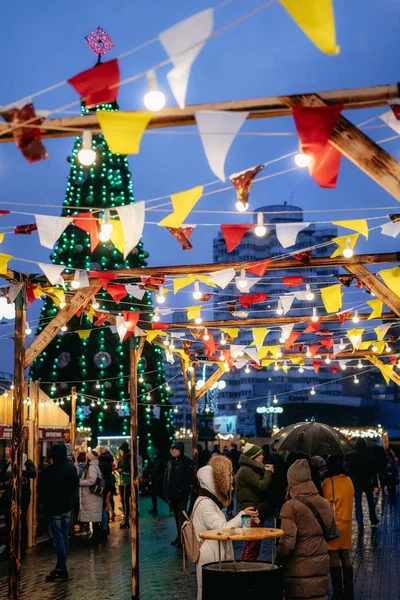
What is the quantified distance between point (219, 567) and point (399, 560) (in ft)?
19.9

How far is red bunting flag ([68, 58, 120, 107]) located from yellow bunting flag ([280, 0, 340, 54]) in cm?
115

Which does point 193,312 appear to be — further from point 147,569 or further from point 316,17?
point 316,17

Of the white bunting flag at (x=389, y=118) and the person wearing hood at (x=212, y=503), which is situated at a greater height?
the white bunting flag at (x=389, y=118)

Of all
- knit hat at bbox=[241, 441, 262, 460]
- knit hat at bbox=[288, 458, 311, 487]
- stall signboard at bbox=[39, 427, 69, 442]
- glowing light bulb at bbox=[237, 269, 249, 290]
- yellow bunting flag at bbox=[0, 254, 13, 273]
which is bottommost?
knit hat at bbox=[288, 458, 311, 487]

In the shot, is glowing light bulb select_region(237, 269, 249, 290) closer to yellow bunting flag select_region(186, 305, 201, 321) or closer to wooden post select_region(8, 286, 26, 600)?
yellow bunting flag select_region(186, 305, 201, 321)

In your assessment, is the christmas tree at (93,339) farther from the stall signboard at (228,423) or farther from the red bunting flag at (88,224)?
the stall signboard at (228,423)

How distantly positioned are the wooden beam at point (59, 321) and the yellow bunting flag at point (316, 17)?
22.5ft

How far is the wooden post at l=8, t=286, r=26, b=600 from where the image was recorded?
838cm

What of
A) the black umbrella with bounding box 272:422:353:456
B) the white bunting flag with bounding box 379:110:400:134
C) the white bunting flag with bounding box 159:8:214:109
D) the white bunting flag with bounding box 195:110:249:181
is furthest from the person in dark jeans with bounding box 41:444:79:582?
the white bunting flag with bounding box 159:8:214:109

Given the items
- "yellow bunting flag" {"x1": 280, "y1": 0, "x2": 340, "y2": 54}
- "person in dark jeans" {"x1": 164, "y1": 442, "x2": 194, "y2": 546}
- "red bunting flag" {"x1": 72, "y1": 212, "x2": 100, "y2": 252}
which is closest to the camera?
"yellow bunting flag" {"x1": 280, "y1": 0, "x2": 340, "y2": 54}

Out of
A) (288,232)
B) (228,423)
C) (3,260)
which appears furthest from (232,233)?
(228,423)

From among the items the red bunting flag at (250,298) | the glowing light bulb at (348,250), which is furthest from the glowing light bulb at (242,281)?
the glowing light bulb at (348,250)

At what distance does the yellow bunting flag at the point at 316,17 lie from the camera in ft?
13.1

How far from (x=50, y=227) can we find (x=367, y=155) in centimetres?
399
